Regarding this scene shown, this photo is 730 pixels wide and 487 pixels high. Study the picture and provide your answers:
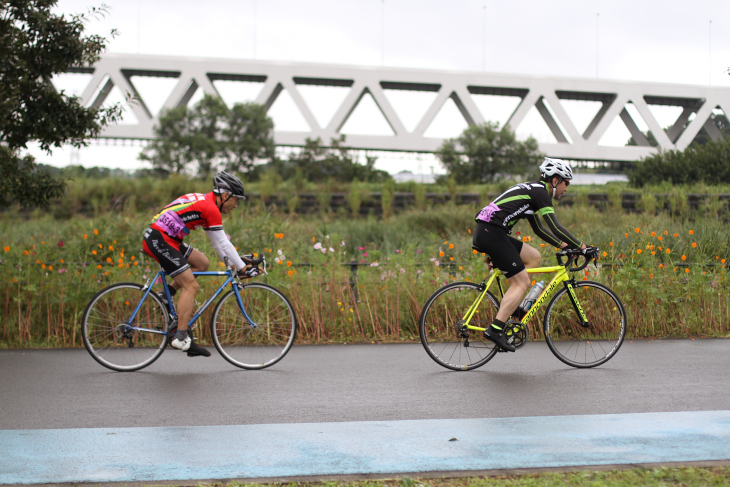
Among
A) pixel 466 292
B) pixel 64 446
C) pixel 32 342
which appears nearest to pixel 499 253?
pixel 466 292

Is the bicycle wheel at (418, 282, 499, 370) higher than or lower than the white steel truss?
lower

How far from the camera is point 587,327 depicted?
791 centimetres

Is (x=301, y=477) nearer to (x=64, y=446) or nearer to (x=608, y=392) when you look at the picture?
(x=64, y=446)

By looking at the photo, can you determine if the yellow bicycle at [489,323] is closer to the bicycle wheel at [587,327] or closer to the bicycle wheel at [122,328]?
the bicycle wheel at [587,327]

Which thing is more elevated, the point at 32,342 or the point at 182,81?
the point at 182,81

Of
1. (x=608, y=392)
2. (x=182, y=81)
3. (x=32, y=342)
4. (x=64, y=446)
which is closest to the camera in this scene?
(x=64, y=446)

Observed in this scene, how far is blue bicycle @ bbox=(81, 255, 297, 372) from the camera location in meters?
6.98

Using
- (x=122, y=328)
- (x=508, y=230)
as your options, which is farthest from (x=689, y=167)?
(x=122, y=328)

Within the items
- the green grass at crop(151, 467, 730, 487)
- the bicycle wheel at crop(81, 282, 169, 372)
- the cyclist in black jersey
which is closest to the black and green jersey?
the cyclist in black jersey

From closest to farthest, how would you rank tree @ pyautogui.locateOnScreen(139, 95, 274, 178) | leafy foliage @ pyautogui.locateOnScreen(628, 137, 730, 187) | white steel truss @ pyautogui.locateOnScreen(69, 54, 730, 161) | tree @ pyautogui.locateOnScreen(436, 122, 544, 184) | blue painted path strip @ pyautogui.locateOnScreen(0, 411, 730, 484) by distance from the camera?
blue painted path strip @ pyautogui.locateOnScreen(0, 411, 730, 484) < leafy foliage @ pyautogui.locateOnScreen(628, 137, 730, 187) < tree @ pyautogui.locateOnScreen(139, 95, 274, 178) < tree @ pyautogui.locateOnScreen(436, 122, 544, 184) < white steel truss @ pyautogui.locateOnScreen(69, 54, 730, 161)

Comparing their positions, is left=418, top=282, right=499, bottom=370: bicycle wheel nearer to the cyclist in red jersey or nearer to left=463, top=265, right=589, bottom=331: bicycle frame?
left=463, top=265, right=589, bottom=331: bicycle frame

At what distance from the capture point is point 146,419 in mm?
5109

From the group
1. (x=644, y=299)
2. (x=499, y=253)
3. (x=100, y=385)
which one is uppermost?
(x=499, y=253)

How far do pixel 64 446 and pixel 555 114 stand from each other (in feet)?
190
